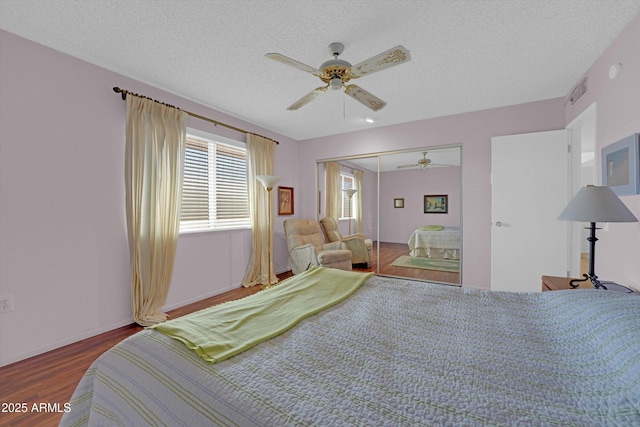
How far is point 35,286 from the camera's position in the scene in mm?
2174

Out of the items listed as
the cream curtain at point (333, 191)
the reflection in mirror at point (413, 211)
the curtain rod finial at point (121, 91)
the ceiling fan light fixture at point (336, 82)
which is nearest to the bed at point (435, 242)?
the reflection in mirror at point (413, 211)

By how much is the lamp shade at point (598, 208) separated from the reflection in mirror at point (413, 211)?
2055 millimetres

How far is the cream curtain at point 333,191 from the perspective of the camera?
4.88 meters

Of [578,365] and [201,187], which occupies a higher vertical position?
[201,187]

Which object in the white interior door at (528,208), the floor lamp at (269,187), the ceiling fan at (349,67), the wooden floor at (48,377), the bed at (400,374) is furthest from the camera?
the floor lamp at (269,187)

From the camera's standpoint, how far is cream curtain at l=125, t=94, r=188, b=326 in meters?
2.71

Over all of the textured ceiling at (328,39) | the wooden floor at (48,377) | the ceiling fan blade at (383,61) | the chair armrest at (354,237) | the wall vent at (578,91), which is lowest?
the wooden floor at (48,377)

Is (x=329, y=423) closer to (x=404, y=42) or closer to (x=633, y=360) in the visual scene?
(x=633, y=360)

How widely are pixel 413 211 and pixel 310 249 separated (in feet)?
5.79

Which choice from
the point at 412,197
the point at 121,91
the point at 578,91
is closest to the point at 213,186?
the point at 121,91

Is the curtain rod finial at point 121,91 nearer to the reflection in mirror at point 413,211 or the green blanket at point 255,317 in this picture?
the green blanket at point 255,317

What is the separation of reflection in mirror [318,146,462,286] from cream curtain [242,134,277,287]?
54.1 inches

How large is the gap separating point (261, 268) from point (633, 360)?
391 cm

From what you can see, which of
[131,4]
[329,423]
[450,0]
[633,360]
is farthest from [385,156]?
[329,423]
